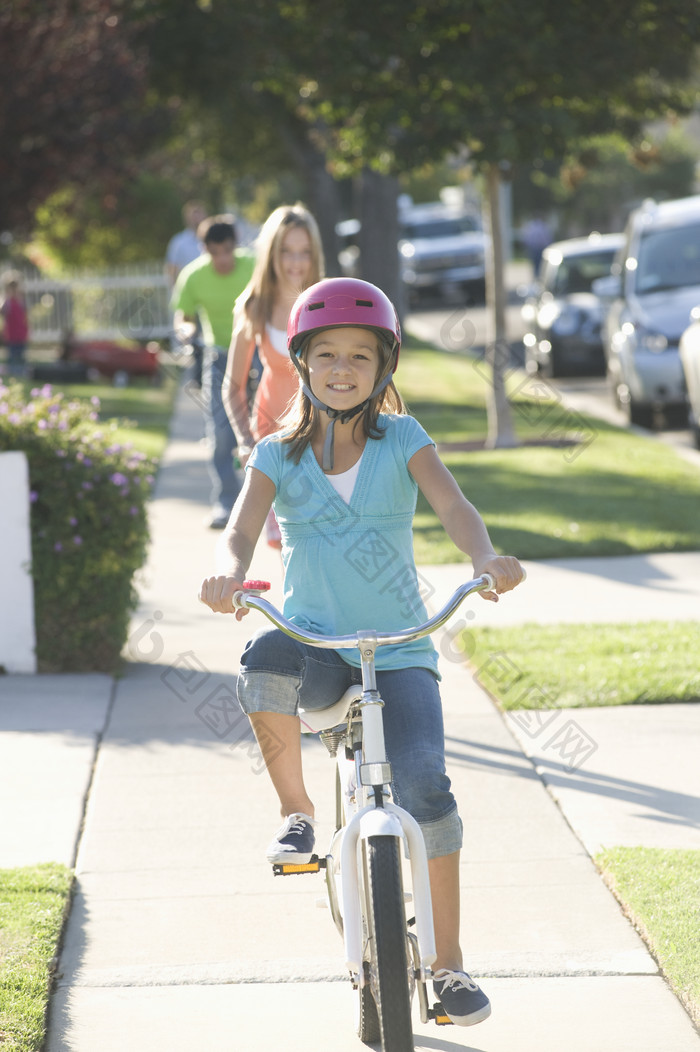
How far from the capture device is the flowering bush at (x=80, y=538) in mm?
6383

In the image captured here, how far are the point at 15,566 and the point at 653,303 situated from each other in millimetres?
9183

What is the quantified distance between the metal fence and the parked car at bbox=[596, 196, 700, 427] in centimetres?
1157

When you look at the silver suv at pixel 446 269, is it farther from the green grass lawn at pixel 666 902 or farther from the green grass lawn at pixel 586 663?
the green grass lawn at pixel 666 902

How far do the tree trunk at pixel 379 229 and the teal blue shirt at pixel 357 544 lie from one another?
1588 cm

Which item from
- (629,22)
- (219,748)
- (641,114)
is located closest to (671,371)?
(641,114)

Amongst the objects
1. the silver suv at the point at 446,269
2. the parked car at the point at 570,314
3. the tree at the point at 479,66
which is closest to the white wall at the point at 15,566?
the tree at the point at 479,66

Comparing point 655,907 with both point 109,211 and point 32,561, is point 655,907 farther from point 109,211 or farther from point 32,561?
point 109,211

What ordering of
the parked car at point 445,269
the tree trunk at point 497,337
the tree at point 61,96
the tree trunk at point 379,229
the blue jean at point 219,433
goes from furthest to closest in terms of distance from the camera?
the parked car at point 445,269
the tree trunk at point 379,229
the tree at point 61,96
the tree trunk at point 497,337
the blue jean at point 219,433

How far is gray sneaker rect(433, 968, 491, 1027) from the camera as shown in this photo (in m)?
3.12

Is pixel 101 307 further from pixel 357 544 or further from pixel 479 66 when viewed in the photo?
pixel 357 544

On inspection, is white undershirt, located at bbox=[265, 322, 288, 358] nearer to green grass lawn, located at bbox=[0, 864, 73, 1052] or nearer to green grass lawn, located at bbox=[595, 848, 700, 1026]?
green grass lawn, located at bbox=[0, 864, 73, 1052]

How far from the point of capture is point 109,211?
26859 millimetres

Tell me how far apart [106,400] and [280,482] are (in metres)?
14.7

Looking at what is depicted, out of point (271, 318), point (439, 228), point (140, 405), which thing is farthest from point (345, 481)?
point (439, 228)
